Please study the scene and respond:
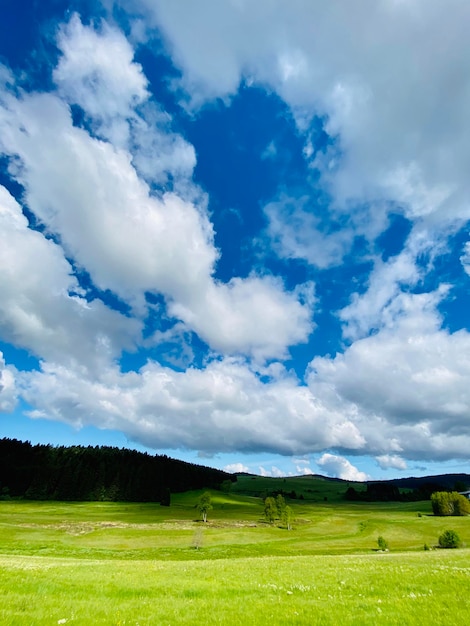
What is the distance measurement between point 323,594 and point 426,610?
16.5ft

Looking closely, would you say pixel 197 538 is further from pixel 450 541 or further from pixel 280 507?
pixel 450 541

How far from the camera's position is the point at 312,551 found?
7125 cm

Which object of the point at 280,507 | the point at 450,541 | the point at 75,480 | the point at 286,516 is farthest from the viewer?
the point at 75,480

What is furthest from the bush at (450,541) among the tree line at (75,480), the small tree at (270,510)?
the tree line at (75,480)

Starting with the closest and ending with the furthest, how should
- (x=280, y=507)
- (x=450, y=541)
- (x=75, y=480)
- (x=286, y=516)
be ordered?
(x=450, y=541)
(x=286, y=516)
(x=280, y=507)
(x=75, y=480)

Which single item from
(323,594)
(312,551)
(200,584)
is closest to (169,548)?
(312,551)

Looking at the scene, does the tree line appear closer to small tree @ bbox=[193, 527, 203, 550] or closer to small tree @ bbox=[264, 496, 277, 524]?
small tree @ bbox=[264, 496, 277, 524]

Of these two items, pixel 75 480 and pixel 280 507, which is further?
pixel 75 480

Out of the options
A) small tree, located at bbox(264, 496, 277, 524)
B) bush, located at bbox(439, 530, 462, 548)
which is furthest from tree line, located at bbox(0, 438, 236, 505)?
bush, located at bbox(439, 530, 462, 548)

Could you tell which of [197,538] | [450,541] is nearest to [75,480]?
[197,538]

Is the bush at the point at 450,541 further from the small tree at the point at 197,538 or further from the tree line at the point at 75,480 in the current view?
the tree line at the point at 75,480

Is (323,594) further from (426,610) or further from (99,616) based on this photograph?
(99,616)

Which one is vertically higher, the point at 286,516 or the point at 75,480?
the point at 75,480

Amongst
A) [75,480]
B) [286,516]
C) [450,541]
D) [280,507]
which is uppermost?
[75,480]
